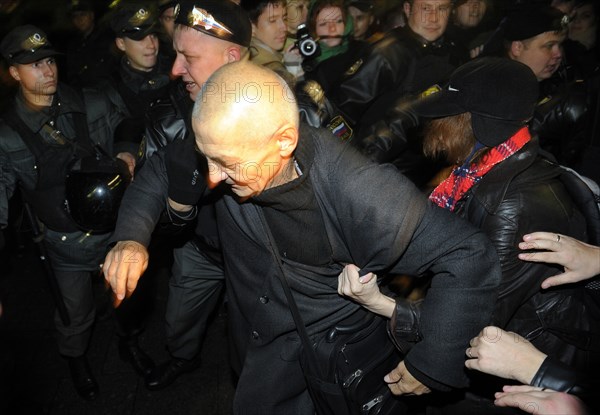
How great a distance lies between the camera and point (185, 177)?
91.6 inches

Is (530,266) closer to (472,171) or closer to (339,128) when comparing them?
(472,171)

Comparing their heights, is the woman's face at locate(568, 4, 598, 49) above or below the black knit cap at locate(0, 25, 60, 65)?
below

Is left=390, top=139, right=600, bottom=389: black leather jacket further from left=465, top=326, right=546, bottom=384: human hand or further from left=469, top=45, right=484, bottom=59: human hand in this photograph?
left=469, top=45, right=484, bottom=59: human hand

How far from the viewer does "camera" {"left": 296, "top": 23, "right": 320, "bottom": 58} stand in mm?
4664

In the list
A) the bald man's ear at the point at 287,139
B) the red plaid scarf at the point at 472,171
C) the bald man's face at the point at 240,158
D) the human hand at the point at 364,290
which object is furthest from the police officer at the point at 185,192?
the red plaid scarf at the point at 472,171

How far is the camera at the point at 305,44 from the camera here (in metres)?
Answer: 4.66

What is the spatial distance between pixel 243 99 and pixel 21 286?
406cm

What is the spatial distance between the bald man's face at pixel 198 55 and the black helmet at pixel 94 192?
800 mm

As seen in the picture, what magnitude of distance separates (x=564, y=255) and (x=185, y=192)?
1.63 metres

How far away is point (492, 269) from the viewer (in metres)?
1.87

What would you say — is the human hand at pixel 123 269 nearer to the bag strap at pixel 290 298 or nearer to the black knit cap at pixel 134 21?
the bag strap at pixel 290 298

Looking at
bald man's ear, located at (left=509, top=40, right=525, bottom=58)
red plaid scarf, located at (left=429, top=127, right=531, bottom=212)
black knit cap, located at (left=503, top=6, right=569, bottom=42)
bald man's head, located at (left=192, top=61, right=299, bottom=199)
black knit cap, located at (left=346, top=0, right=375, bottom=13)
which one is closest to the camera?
bald man's head, located at (left=192, top=61, right=299, bottom=199)

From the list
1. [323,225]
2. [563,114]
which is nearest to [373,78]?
[563,114]

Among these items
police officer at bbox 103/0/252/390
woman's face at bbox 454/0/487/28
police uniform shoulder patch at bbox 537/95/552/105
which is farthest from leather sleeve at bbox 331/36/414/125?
woman's face at bbox 454/0/487/28
